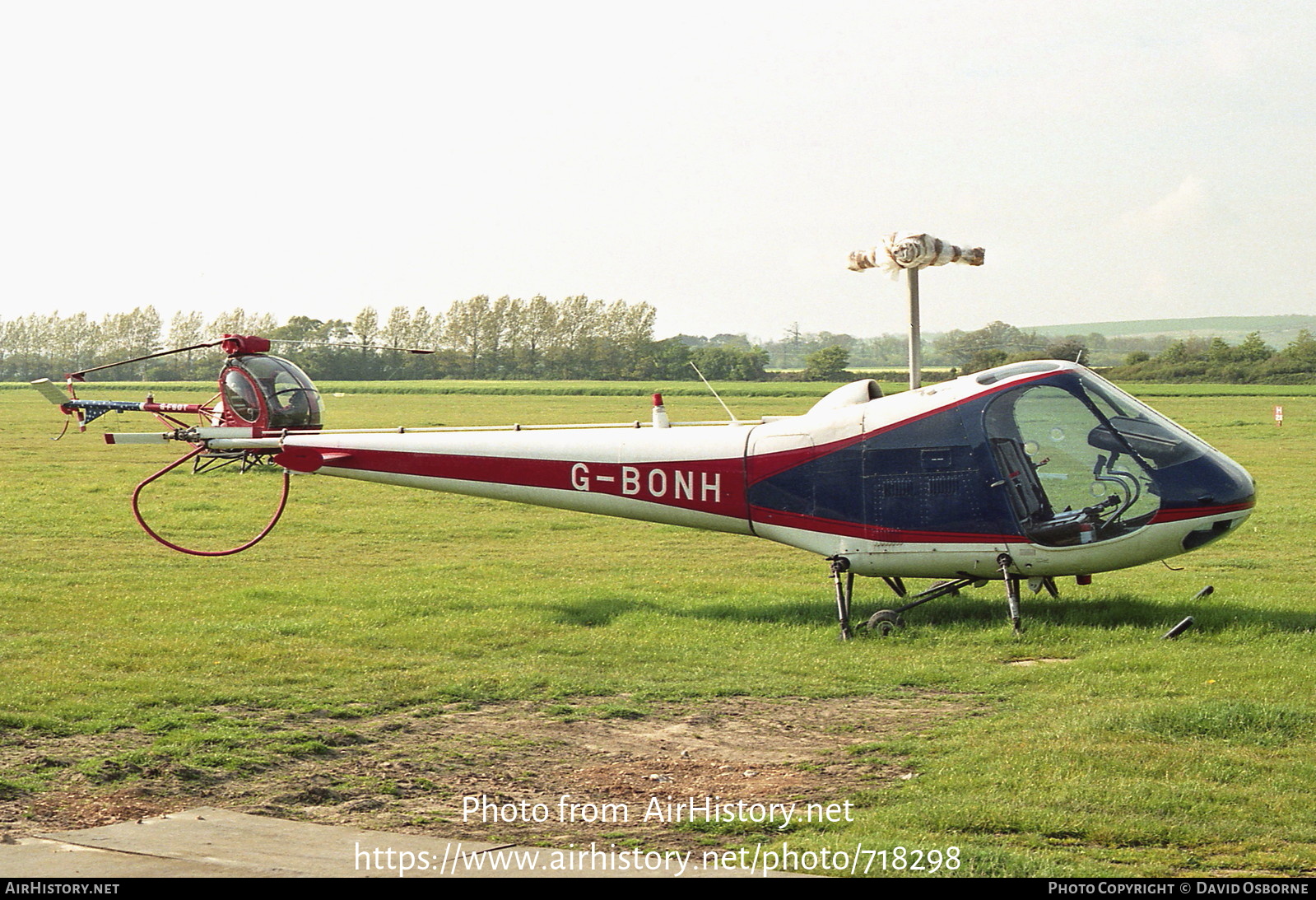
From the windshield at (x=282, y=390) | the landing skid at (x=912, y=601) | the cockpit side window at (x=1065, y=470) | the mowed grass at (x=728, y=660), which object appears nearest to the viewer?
the mowed grass at (x=728, y=660)

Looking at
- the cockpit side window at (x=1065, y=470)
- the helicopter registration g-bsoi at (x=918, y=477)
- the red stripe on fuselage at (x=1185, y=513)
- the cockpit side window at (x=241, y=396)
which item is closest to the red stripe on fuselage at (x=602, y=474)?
the helicopter registration g-bsoi at (x=918, y=477)

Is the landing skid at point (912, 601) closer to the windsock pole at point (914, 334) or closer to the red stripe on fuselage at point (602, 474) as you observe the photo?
the red stripe on fuselage at point (602, 474)

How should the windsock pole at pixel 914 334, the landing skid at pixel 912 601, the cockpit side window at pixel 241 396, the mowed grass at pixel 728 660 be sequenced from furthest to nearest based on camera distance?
1. the cockpit side window at pixel 241 396
2. the windsock pole at pixel 914 334
3. the landing skid at pixel 912 601
4. the mowed grass at pixel 728 660

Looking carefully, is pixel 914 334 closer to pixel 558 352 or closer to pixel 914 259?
pixel 914 259

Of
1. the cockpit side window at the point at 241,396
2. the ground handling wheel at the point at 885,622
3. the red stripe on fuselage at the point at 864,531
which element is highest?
the cockpit side window at the point at 241,396

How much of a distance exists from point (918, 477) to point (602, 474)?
11.4 ft

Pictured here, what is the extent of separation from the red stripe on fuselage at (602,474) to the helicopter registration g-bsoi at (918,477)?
0.02 m

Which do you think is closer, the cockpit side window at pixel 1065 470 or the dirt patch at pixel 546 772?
the dirt patch at pixel 546 772

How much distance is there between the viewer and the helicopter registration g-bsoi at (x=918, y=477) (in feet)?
37.8

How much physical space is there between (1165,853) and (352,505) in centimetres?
2072

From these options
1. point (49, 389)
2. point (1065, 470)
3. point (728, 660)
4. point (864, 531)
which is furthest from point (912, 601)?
point (49, 389)

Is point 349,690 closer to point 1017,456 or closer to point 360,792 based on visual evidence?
point 360,792

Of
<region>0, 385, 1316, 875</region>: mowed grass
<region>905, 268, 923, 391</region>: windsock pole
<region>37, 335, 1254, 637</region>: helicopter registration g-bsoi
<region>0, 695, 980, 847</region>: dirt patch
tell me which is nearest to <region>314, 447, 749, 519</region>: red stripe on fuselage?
<region>37, 335, 1254, 637</region>: helicopter registration g-bsoi

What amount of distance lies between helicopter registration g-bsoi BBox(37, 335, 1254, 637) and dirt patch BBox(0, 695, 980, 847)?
96.6 inches
